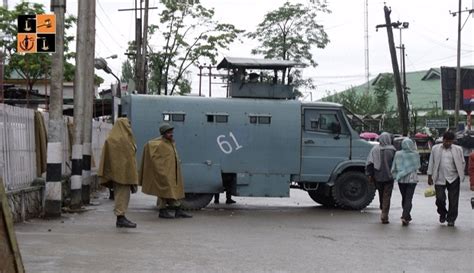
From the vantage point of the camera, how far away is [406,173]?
12.2m

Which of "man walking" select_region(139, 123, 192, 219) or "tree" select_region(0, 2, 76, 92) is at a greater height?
"tree" select_region(0, 2, 76, 92)

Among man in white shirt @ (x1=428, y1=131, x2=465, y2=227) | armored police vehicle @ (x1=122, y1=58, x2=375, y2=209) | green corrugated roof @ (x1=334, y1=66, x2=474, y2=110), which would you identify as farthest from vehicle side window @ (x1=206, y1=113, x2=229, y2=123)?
green corrugated roof @ (x1=334, y1=66, x2=474, y2=110)

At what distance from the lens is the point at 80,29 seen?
13125 mm

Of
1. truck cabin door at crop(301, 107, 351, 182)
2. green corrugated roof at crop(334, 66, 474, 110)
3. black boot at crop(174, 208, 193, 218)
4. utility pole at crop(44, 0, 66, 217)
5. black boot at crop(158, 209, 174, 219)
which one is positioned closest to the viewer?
utility pole at crop(44, 0, 66, 217)

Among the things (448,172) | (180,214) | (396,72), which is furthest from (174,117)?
(396,72)

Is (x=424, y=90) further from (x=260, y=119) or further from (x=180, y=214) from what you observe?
(x=180, y=214)

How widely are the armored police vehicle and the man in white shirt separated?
104 inches

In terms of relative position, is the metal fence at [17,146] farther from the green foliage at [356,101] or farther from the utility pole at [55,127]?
the green foliage at [356,101]

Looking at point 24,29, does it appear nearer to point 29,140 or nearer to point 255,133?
point 29,140

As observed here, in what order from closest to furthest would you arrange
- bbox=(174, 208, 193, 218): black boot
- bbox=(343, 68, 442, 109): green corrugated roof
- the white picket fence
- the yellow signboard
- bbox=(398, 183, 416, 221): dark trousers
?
the white picket fence
the yellow signboard
bbox=(398, 183, 416, 221): dark trousers
bbox=(174, 208, 193, 218): black boot
bbox=(343, 68, 442, 109): green corrugated roof

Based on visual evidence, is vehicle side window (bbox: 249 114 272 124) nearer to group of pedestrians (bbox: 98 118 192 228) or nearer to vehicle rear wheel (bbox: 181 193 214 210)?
vehicle rear wheel (bbox: 181 193 214 210)

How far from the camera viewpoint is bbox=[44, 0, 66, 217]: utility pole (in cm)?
1173

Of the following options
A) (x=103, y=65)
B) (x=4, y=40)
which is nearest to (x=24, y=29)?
(x=103, y=65)

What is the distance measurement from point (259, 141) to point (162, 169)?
2.70 m
